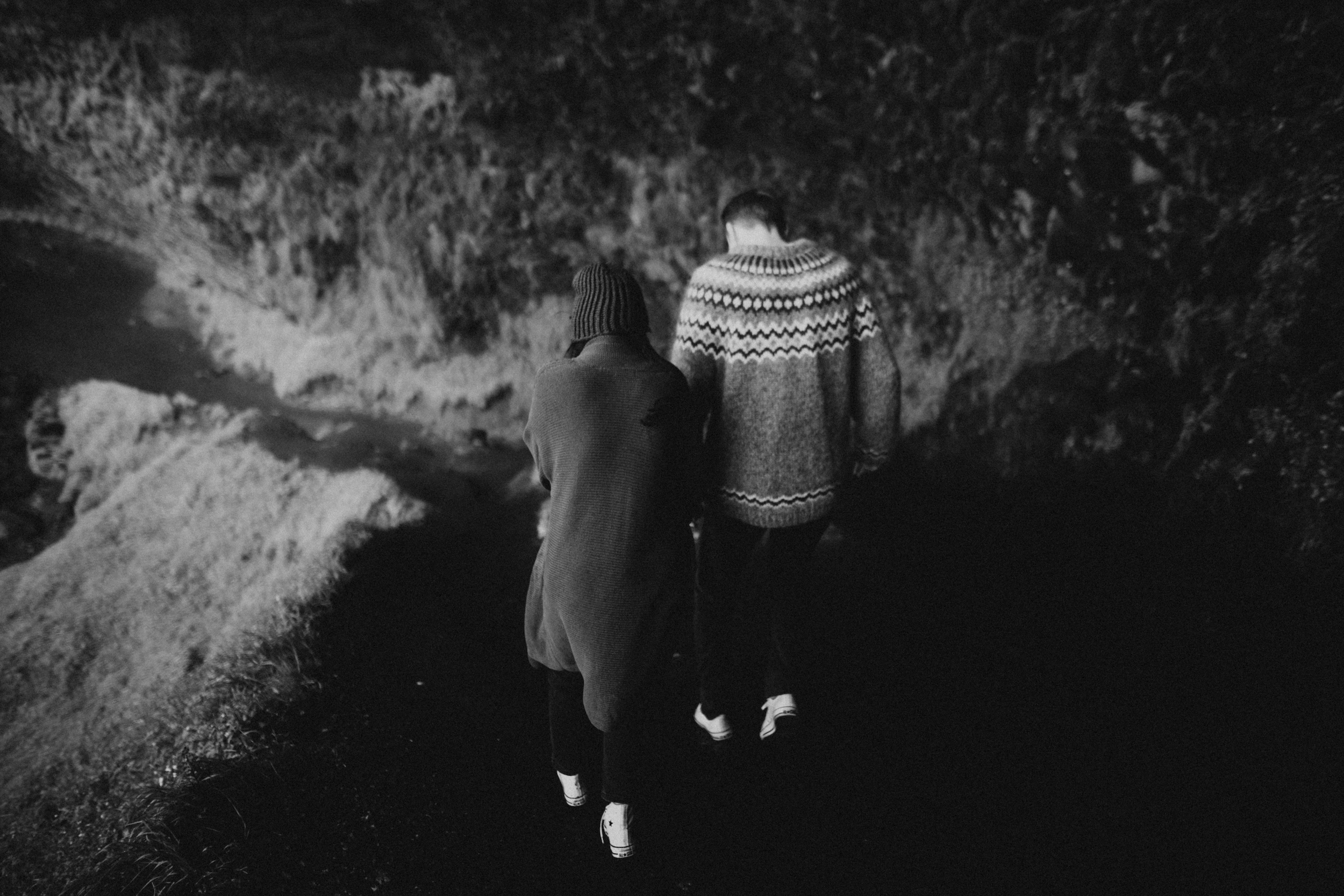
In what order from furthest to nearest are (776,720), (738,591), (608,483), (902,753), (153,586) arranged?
(153,586) → (776,720) → (902,753) → (738,591) → (608,483)

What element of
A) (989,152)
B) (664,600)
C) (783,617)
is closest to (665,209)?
(989,152)

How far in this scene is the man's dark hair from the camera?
2.36 m

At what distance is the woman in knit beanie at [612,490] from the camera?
6.48 ft

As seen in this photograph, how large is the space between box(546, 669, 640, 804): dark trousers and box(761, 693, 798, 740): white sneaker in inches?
33.3

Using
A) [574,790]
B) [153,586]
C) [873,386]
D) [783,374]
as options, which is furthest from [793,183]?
[153,586]

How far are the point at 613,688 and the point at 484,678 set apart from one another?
1.54 metres

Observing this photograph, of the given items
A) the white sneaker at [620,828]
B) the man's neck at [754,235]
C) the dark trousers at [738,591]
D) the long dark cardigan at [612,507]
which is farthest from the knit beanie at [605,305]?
the white sneaker at [620,828]

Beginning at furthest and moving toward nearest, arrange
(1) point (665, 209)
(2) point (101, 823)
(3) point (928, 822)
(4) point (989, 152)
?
(1) point (665, 209) → (4) point (989, 152) → (2) point (101, 823) → (3) point (928, 822)

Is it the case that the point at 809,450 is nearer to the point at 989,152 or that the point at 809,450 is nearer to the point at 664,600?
the point at 664,600

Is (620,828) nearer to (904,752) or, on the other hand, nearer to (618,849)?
(618,849)

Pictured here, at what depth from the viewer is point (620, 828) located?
8.22ft

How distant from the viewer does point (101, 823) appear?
A: 2873 mm

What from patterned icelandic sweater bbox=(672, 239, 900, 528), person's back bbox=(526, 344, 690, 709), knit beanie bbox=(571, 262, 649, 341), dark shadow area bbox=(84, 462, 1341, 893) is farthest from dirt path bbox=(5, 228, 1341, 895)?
knit beanie bbox=(571, 262, 649, 341)

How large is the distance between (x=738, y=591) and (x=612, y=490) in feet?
3.52
